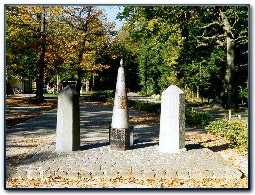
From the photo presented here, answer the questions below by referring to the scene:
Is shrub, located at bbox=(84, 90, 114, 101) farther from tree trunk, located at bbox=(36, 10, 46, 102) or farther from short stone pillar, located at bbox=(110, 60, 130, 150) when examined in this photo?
tree trunk, located at bbox=(36, 10, 46, 102)

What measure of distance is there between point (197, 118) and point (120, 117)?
9.67 feet

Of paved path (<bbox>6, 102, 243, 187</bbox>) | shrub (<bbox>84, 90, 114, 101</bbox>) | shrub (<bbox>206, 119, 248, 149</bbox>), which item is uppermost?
shrub (<bbox>84, 90, 114, 101</bbox>)

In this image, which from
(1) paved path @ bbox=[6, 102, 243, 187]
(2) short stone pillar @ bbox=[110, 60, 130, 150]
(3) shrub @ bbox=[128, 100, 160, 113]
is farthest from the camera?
(3) shrub @ bbox=[128, 100, 160, 113]

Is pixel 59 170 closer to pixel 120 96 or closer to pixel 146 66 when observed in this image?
pixel 120 96

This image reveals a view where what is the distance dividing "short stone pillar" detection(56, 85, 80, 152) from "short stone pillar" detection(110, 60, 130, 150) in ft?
2.51

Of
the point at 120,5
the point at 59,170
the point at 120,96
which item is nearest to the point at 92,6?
the point at 120,5

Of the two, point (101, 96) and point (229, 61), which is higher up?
point (229, 61)

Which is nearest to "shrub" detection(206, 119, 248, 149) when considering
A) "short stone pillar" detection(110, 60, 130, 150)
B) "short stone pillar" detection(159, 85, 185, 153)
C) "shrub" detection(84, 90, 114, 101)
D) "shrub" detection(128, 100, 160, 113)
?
"short stone pillar" detection(159, 85, 185, 153)

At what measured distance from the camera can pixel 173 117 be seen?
1085cm

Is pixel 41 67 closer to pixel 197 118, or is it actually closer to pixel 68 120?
pixel 68 120

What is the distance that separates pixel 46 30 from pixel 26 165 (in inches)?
112

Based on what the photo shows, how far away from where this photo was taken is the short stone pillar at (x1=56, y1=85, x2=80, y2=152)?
10891mm

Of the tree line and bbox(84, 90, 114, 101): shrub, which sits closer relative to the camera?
the tree line

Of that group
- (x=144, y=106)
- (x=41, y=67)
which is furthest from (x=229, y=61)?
(x=41, y=67)
